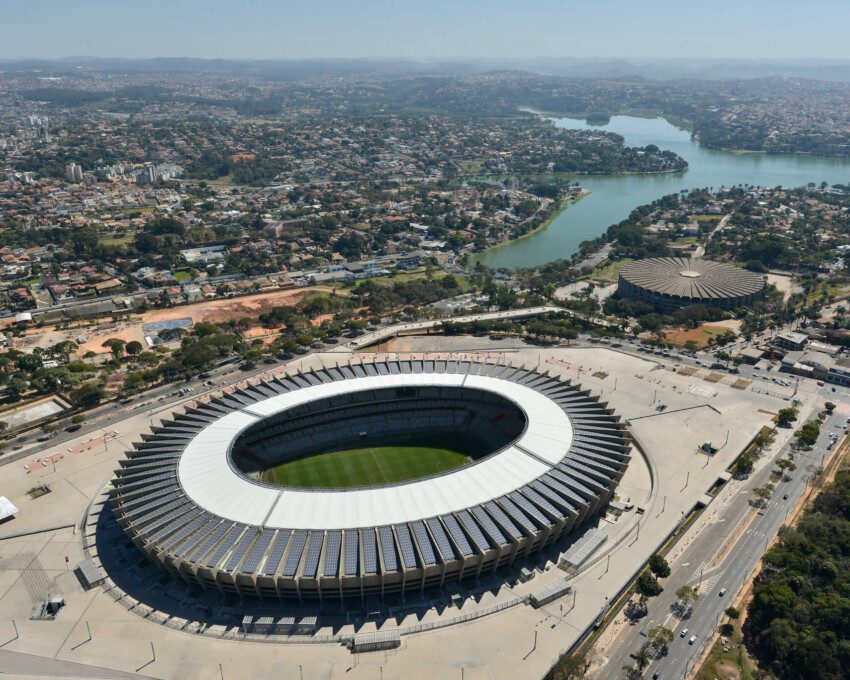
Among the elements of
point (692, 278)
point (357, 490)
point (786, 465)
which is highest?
point (357, 490)

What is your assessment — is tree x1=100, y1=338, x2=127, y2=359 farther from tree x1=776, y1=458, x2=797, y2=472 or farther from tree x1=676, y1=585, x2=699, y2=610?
tree x1=776, y1=458, x2=797, y2=472

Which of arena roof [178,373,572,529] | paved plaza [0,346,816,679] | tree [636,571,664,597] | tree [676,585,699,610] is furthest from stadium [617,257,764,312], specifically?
tree [636,571,664,597]

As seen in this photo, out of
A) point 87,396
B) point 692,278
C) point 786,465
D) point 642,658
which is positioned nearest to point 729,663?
point 642,658

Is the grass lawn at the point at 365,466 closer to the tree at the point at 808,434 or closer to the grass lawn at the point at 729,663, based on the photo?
the grass lawn at the point at 729,663

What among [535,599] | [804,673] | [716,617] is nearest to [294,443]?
[535,599]

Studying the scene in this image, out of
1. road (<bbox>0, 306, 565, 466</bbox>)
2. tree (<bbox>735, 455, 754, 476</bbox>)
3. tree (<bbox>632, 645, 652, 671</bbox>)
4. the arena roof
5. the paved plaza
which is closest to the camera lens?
tree (<bbox>632, 645, 652, 671</bbox>)

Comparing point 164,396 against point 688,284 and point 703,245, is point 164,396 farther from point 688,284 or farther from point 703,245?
point 703,245

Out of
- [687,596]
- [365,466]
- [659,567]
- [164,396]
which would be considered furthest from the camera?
[164,396]
